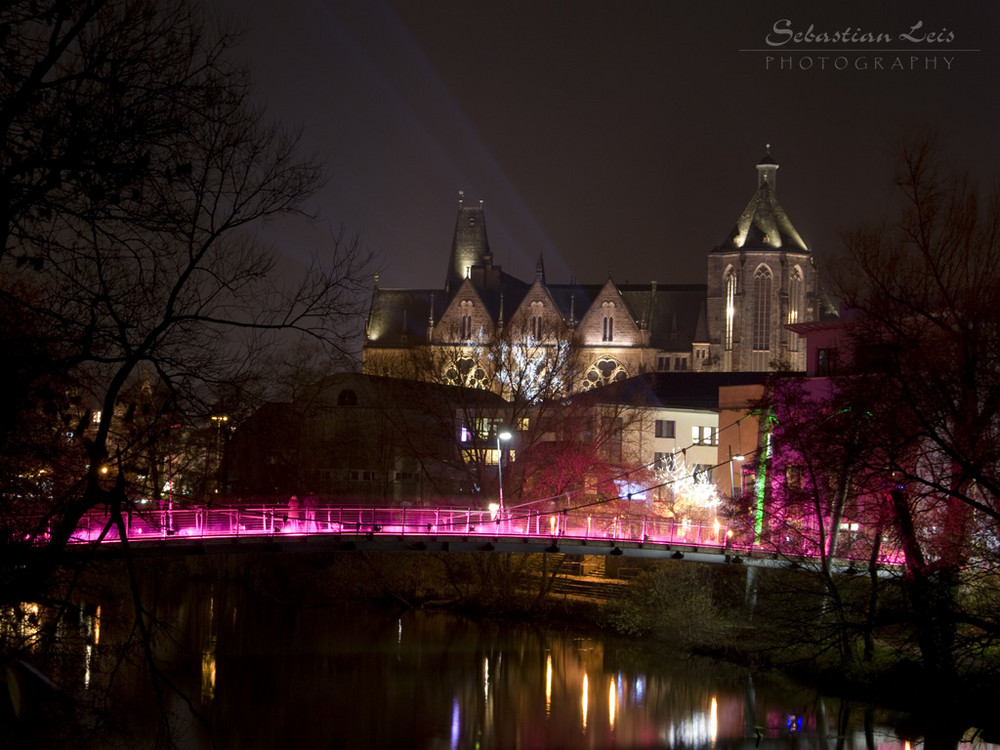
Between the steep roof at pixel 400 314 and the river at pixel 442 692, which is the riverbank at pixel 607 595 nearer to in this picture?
the river at pixel 442 692

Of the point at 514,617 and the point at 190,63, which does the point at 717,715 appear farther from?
the point at 190,63

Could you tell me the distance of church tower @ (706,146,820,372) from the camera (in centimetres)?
8788

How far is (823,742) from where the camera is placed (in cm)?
2180

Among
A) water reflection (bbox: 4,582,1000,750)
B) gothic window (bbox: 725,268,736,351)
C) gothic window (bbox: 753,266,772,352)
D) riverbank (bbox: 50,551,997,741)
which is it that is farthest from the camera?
gothic window (bbox: 725,268,736,351)

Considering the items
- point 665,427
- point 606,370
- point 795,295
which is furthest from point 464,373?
point 795,295

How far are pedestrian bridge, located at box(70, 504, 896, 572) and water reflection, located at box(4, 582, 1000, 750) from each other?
2.38 m

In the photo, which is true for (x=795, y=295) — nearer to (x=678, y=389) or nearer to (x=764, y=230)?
(x=764, y=230)

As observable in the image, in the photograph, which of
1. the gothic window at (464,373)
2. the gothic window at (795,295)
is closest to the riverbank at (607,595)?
the gothic window at (464,373)

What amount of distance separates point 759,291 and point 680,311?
592 cm

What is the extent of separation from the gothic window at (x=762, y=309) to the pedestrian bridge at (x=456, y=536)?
187 ft

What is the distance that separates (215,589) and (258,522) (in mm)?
9319

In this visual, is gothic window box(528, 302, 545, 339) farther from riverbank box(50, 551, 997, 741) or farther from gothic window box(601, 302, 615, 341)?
riverbank box(50, 551, 997, 741)

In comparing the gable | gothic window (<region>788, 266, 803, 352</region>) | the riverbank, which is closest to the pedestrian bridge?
the riverbank

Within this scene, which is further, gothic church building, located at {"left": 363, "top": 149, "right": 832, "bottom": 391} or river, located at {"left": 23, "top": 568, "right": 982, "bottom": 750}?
gothic church building, located at {"left": 363, "top": 149, "right": 832, "bottom": 391}
